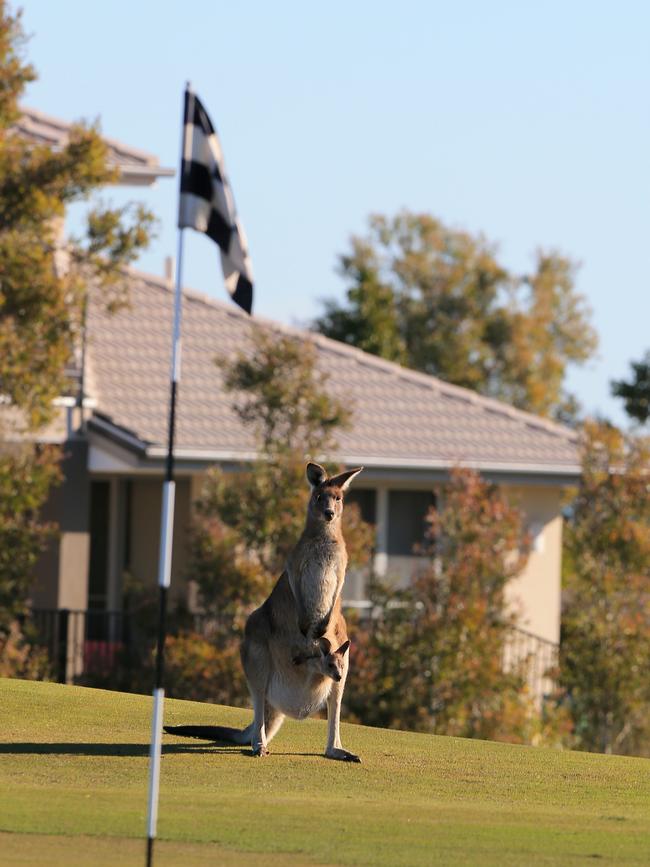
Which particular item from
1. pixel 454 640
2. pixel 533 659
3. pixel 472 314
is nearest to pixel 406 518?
pixel 533 659

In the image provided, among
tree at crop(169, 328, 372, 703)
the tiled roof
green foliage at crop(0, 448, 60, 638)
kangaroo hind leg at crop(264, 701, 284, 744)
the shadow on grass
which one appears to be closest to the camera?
the shadow on grass

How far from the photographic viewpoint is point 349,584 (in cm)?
2428

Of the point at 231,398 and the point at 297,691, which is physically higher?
the point at 231,398

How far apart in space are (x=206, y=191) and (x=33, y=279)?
1071 centimetres

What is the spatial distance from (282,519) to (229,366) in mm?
2126

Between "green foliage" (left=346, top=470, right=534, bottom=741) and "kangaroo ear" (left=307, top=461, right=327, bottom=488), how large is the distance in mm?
9795

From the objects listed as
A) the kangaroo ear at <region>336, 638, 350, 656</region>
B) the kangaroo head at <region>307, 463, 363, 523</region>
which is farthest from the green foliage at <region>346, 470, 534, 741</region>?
the kangaroo head at <region>307, 463, 363, 523</region>

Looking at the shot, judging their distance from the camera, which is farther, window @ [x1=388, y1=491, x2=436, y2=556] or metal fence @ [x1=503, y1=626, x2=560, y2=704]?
window @ [x1=388, y1=491, x2=436, y2=556]

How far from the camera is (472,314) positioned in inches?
2482

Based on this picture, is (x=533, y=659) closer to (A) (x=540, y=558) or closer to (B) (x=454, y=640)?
(B) (x=454, y=640)

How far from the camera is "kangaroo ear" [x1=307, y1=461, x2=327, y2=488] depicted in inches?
411

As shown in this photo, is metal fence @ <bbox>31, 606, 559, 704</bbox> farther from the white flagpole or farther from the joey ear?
the white flagpole

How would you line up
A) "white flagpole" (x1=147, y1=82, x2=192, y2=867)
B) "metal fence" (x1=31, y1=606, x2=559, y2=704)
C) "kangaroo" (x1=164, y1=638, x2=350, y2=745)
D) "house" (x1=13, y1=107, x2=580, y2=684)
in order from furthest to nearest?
1. "house" (x1=13, y1=107, x2=580, y2=684)
2. "metal fence" (x1=31, y1=606, x2=559, y2=704)
3. "kangaroo" (x1=164, y1=638, x2=350, y2=745)
4. "white flagpole" (x1=147, y1=82, x2=192, y2=867)

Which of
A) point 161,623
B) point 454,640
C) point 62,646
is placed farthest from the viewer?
point 62,646
